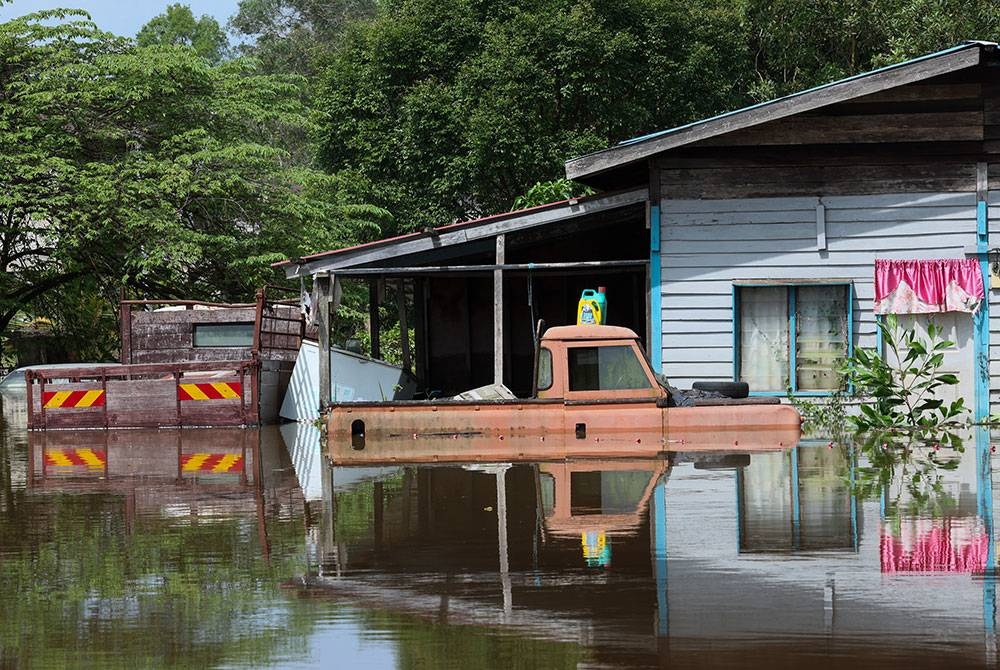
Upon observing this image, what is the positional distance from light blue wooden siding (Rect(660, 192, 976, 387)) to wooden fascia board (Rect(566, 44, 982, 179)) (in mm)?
1039

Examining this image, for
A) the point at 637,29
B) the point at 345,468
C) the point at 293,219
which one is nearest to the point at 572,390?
the point at 345,468

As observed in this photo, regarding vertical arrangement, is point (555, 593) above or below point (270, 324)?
below

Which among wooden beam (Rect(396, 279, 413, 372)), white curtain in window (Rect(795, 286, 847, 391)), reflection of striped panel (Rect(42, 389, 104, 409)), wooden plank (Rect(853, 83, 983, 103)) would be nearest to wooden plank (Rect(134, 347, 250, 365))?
reflection of striped panel (Rect(42, 389, 104, 409))

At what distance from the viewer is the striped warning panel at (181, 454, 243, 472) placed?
52.6ft

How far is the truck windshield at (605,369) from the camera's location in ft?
49.4

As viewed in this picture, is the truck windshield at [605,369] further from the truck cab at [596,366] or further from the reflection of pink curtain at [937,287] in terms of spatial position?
the reflection of pink curtain at [937,287]

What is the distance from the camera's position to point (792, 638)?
6758 mm

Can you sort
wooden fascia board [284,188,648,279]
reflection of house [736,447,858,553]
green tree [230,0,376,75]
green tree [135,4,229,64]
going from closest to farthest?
reflection of house [736,447,858,553] → wooden fascia board [284,188,648,279] → green tree [230,0,376,75] → green tree [135,4,229,64]

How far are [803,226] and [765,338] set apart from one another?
1.65m

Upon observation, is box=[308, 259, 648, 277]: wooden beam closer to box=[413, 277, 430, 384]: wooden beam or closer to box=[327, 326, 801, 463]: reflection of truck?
box=[327, 326, 801, 463]: reflection of truck

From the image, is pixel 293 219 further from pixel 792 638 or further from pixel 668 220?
pixel 792 638

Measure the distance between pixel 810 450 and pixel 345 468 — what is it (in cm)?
532

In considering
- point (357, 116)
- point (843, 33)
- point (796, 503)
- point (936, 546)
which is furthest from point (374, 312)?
point (843, 33)

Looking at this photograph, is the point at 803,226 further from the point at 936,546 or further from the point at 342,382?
the point at 936,546
